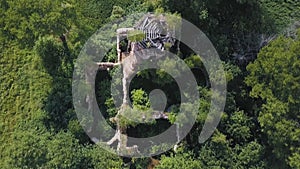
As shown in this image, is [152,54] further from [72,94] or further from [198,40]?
[72,94]

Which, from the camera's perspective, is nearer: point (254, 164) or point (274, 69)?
point (274, 69)

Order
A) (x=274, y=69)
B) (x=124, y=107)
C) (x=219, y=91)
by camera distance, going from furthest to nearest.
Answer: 1. (x=124, y=107)
2. (x=219, y=91)
3. (x=274, y=69)

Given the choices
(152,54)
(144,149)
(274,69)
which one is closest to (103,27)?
(152,54)

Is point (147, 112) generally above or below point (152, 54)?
below

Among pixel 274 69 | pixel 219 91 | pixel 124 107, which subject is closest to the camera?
pixel 274 69

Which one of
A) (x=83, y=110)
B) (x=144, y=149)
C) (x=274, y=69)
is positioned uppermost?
(x=274, y=69)

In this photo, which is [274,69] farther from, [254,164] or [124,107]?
[124,107]
